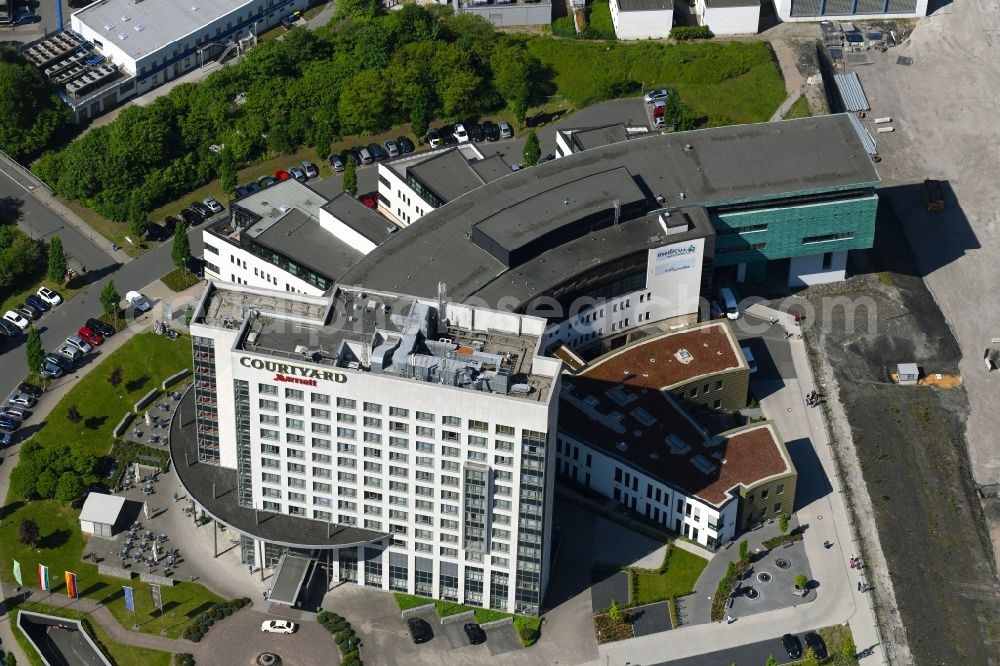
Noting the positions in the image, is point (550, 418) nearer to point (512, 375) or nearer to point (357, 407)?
point (512, 375)

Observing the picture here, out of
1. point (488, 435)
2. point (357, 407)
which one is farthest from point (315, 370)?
point (488, 435)

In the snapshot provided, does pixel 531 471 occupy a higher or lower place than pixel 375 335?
lower

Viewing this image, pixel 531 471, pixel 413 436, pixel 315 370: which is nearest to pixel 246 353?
pixel 315 370

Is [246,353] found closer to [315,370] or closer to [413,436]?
[315,370]

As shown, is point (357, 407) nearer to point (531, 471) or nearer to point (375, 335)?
point (375, 335)

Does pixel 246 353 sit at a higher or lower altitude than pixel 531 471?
higher

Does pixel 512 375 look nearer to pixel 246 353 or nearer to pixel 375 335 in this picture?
pixel 375 335

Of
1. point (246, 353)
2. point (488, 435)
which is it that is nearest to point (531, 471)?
point (488, 435)
